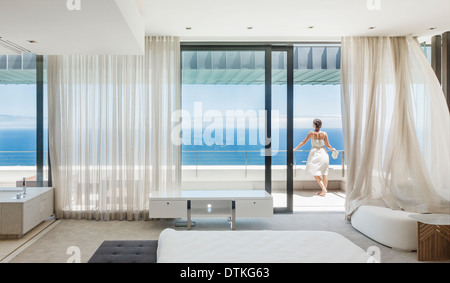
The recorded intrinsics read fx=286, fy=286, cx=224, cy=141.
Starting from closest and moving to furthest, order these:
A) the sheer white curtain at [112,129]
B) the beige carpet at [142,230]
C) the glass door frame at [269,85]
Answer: the beige carpet at [142,230]
the sheer white curtain at [112,129]
the glass door frame at [269,85]

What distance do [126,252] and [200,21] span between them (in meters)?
2.44

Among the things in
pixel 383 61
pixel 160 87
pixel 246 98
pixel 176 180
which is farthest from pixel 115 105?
pixel 383 61

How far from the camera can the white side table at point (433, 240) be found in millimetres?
2355

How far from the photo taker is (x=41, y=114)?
141 inches

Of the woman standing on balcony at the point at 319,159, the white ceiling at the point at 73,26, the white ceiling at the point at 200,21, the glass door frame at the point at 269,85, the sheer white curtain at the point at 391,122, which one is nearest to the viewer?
the white ceiling at the point at 73,26

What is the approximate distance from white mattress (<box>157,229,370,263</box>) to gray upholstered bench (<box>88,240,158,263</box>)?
0.08 m

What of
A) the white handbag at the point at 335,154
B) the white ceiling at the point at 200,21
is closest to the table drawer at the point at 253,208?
the white ceiling at the point at 200,21

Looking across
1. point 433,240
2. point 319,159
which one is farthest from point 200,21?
point 433,240

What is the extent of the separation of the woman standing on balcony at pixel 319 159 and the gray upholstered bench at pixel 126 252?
3301 mm

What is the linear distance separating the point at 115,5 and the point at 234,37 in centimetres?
205

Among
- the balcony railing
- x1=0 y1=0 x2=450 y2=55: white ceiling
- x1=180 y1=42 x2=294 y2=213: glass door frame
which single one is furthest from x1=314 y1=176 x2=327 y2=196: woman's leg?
x1=0 y1=0 x2=450 y2=55: white ceiling

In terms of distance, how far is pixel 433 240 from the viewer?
7.82 ft

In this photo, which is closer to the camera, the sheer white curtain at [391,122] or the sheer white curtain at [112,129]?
the sheer white curtain at [391,122]

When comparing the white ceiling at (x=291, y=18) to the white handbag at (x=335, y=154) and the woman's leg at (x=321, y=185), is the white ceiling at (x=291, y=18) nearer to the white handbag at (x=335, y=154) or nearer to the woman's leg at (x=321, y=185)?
the white handbag at (x=335, y=154)
